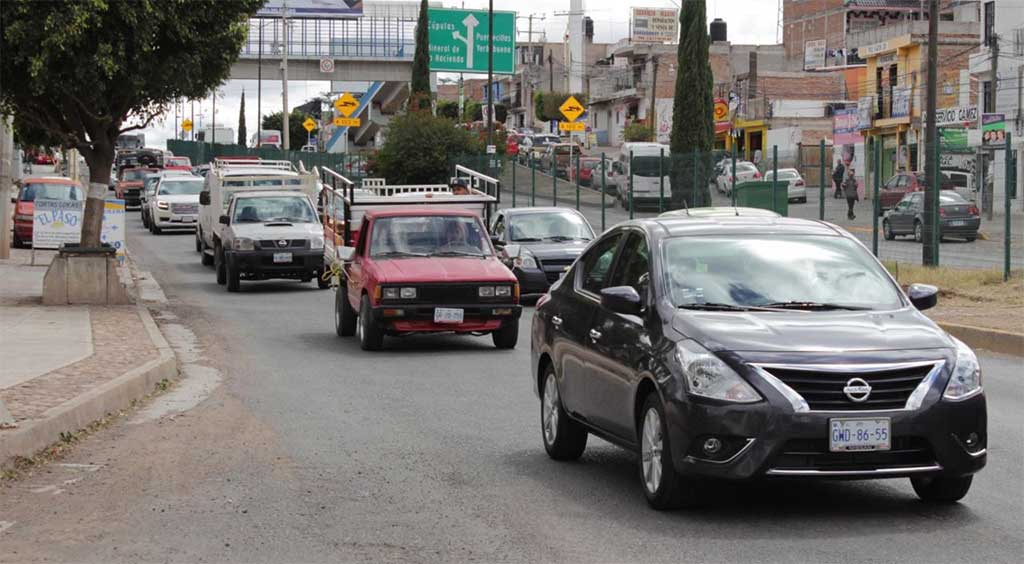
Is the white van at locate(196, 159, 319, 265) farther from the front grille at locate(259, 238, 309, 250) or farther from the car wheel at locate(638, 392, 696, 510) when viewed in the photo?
the car wheel at locate(638, 392, 696, 510)

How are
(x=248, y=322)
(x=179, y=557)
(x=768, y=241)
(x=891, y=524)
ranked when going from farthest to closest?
(x=248, y=322), (x=768, y=241), (x=891, y=524), (x=179, y=557)

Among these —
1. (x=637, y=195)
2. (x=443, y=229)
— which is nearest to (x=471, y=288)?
(x=443, y=229)

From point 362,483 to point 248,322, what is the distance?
12.8 metres

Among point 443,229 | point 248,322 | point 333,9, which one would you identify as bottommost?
point 248,322

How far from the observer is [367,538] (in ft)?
24.9

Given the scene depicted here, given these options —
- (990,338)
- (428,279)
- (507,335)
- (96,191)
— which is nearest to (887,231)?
(990,338)

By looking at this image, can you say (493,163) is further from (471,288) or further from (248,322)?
(471,288)

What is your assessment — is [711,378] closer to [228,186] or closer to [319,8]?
[228,186]

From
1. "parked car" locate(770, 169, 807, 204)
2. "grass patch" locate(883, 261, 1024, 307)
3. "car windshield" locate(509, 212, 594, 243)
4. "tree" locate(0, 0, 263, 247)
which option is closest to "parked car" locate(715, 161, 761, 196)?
"parked car" locate(770, 169, 807, 204)

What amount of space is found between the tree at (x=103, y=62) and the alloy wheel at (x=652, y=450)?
14.6 m

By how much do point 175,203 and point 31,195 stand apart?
7274 mm

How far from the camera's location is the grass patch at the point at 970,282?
21.5 meters

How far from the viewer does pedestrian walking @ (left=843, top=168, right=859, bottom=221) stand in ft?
94.4

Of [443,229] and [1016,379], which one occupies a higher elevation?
[443,229]
